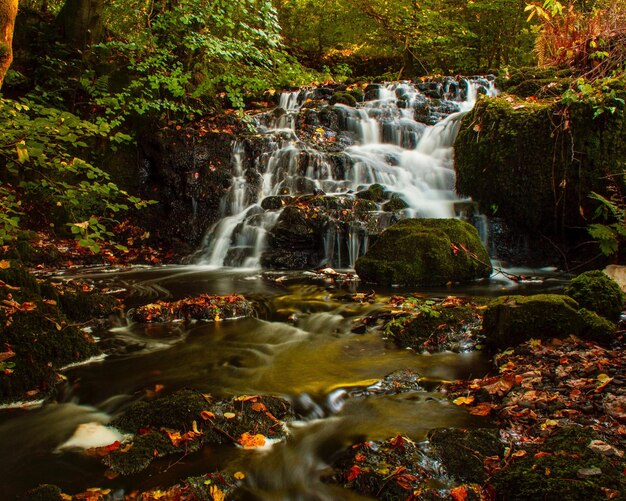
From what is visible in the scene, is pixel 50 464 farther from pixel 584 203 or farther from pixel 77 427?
pixel 584 203

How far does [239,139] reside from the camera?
38.2 ft

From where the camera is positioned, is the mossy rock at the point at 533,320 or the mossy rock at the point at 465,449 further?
the mossy rock at the point at 533,320

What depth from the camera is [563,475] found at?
6.94ft

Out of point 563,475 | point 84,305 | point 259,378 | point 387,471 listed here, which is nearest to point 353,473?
point 387,471

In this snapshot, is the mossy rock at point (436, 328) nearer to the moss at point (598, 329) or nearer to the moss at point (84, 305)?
the moss at point (598, 329)

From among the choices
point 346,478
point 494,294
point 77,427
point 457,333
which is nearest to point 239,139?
point 494,294

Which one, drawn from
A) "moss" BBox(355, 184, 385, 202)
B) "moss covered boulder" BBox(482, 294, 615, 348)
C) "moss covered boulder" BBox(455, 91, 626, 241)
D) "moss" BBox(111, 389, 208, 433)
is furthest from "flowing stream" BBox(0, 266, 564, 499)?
"moss" BBox(355, 184, 385, 202)

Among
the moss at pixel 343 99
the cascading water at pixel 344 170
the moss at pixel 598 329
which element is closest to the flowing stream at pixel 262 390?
the moss at pixel 598 329

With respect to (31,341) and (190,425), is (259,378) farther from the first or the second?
(31,341)

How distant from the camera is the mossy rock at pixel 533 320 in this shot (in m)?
4.09

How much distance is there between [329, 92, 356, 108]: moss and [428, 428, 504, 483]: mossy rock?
1306 centimetres

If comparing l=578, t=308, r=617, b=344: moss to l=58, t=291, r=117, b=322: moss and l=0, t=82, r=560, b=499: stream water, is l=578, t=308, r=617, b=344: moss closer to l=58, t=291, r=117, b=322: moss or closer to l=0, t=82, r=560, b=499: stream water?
l=0, t=82, r=560, b=499: stream water

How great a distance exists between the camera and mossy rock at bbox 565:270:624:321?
4.46m

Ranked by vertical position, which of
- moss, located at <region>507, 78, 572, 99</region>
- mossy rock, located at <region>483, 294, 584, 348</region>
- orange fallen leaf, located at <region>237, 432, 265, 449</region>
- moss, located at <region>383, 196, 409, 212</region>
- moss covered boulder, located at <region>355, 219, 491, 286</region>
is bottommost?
orange fallen leaf, located at <region>237, 432, 265, 449</region>
